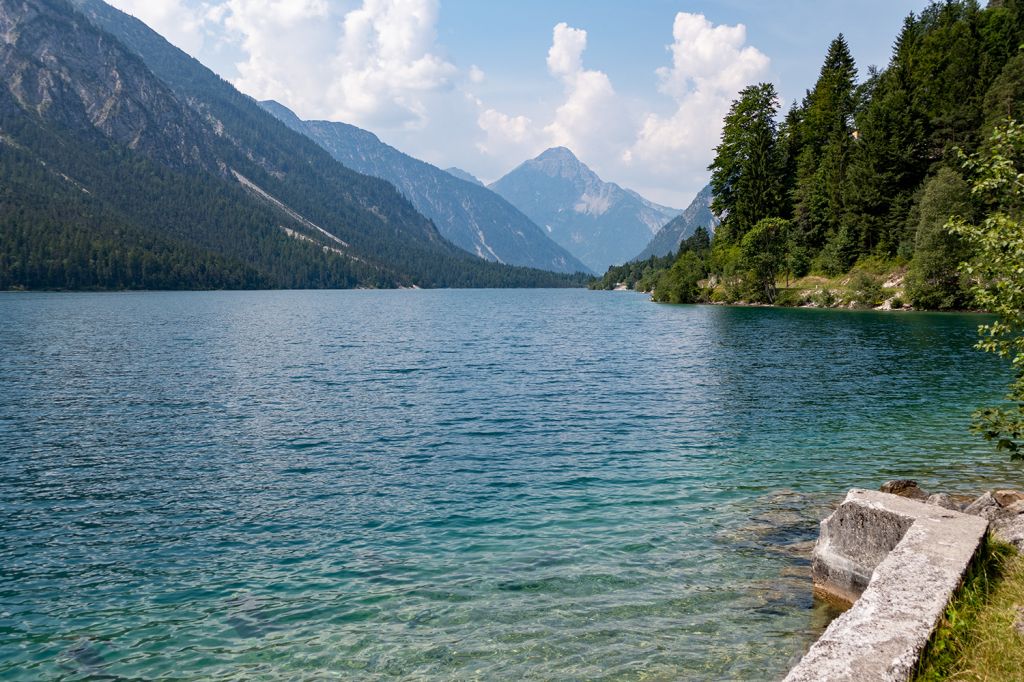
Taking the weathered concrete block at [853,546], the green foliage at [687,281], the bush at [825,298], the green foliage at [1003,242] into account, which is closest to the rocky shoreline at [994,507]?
the green foliage at [1003,242]

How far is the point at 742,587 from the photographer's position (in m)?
13.8

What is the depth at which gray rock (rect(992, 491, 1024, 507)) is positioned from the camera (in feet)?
54.6

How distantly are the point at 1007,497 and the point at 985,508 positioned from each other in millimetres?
2682

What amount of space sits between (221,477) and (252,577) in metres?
9.23

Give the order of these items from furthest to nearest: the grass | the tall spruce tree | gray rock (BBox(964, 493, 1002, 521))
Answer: the tall spruce tree, gray rock (BBox(964, 493, 1002, 521)), the grass

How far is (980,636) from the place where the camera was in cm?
829

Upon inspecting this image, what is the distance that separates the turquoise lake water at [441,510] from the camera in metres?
11.7

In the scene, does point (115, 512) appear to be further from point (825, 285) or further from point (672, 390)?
point (825, 285)

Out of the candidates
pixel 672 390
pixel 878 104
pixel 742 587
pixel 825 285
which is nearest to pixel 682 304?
pixel 825 285

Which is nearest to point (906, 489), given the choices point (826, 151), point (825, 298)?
point (825, 298)

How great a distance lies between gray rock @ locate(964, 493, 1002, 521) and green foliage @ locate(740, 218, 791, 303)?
117283mm

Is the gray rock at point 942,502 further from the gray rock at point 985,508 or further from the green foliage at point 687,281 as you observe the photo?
the green foliage at point 687,281

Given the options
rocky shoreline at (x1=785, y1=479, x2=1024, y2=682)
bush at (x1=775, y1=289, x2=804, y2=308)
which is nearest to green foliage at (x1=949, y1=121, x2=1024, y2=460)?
rocky shoreline at (x1=785, y1=479, x2=1024, y2=682)

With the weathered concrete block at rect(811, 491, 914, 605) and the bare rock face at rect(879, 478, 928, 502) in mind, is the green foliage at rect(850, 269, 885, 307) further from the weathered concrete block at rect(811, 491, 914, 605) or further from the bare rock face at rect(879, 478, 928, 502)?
the weathered concrete block at rect(811, 491, 914, 605)
